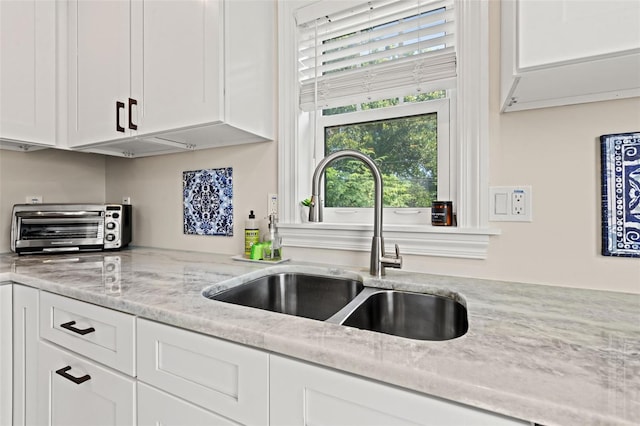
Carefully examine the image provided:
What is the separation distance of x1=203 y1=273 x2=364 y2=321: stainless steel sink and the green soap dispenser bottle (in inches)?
10.0

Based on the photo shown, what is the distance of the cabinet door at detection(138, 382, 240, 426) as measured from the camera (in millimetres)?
708

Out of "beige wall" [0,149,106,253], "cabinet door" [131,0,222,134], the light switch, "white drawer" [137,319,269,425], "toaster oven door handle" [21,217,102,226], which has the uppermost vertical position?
"cabinet door" [131,0,222,134]

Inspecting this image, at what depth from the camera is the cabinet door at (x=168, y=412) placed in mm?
708

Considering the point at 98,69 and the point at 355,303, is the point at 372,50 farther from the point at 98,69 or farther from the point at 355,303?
the point at 98,69

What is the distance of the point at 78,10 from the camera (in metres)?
1.57

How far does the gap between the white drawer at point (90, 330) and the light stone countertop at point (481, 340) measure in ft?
0.13

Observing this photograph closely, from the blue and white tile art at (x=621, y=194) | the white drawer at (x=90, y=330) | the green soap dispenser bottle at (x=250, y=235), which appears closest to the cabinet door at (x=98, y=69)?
the green soap dispenser bottle at (x=250, y=235)

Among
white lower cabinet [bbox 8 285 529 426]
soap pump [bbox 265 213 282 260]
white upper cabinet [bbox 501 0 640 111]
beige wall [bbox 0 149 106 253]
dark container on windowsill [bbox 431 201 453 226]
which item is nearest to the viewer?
white lower cabinet [bbox 8 285 529 426]

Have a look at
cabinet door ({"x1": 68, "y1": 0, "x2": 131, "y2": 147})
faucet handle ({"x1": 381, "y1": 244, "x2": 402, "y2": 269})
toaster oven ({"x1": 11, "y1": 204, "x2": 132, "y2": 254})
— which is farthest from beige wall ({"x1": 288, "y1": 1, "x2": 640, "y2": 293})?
toaster oven ({"x1": 11, "y1": 204, "x2": 132, "y2": 254})

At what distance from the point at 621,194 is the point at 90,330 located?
161cm

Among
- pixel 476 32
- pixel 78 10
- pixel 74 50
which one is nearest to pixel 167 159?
pixel 74 50

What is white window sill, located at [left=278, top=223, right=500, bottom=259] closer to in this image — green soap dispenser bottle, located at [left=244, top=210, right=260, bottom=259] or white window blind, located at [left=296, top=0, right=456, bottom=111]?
green soap dispenser bottle, located at [left=244, top=210, right=260, bottom=259]

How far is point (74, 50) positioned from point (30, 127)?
443 millimetres

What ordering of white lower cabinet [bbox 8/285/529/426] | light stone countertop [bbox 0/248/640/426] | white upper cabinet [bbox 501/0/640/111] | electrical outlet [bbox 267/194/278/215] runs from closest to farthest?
1. light stone countertop [bbox 0/248/640/426]
2. white lower cabinet [bbox 8/285/529/426]
3. white upper cabinet [bbox 501/0/640/111]
4. electrical outlet [bbox 267/194/278/215]
